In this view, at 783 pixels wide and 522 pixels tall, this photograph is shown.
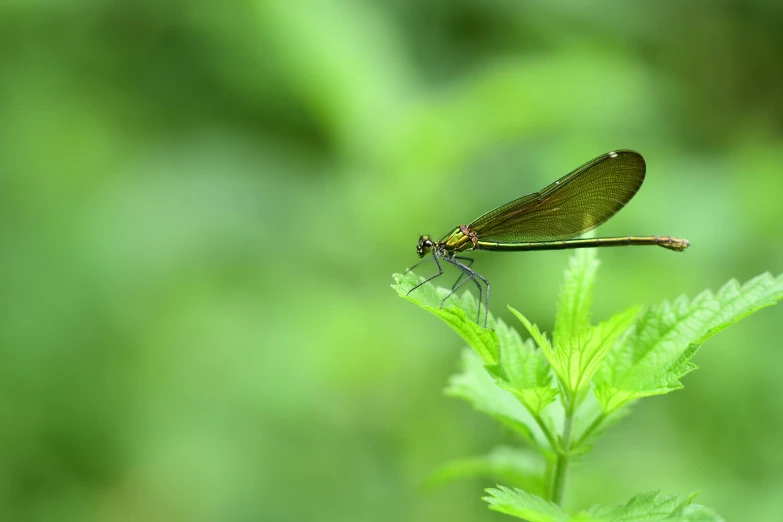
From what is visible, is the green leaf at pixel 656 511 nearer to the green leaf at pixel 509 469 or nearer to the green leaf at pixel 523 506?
the green leaf at pixel 523 506

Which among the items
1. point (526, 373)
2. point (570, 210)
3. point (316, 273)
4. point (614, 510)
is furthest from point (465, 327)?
point (316, 273)

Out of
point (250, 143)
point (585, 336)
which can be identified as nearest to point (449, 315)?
point (585, 336)

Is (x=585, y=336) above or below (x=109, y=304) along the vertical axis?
below

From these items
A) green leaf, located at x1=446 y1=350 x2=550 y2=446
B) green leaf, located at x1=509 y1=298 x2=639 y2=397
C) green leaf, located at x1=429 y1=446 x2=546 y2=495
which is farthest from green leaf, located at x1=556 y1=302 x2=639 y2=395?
green leaf, located at x1=429 y1=446 x2=546 y2=495

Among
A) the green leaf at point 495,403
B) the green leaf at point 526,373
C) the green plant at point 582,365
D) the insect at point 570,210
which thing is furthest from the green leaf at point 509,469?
the insect at point 570,210

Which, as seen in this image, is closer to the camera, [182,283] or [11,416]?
[11,416]

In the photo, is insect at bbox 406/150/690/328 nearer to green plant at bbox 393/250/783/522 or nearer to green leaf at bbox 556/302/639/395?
green plant at bbox 393/250/783/522

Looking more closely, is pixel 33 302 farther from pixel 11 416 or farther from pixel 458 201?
pixel 458 201
